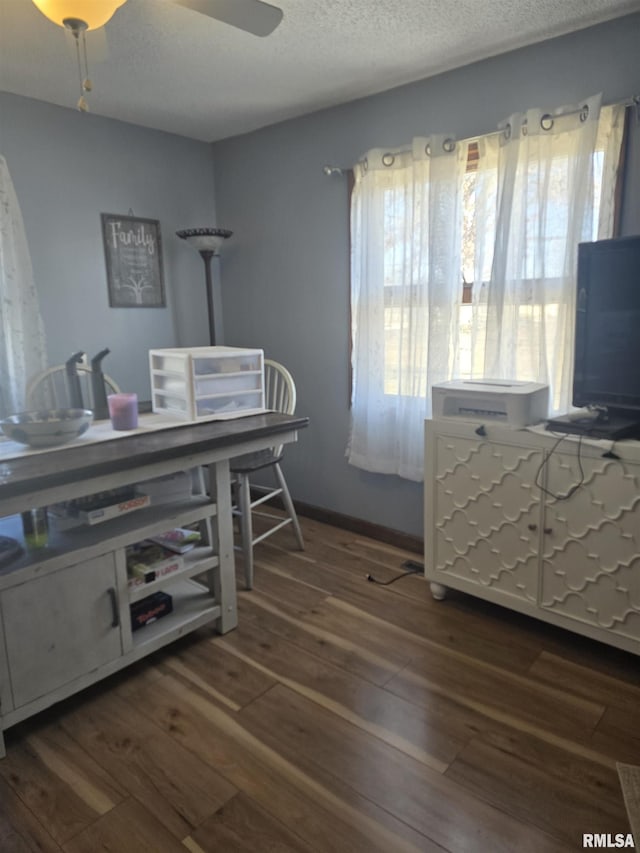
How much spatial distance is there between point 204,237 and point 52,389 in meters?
1.10

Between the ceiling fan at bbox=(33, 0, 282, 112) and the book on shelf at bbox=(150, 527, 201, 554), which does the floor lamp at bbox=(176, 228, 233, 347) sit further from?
the book on shelf at bbox=(150, 527, 201, 554)

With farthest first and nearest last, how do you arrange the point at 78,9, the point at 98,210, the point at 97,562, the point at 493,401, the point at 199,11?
the point at 98,210
the point at 493,401
the point at 97,562
the point at 199,11
the point at 78,9

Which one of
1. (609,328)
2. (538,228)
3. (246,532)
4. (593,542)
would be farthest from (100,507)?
(538,228)

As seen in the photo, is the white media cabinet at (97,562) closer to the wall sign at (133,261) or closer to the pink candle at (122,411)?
the pink candle at (122,411)

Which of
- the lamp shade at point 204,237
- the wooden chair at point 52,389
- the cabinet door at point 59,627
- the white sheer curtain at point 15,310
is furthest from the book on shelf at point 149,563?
the lamp shade at point 204,237

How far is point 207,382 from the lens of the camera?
205 centimetres

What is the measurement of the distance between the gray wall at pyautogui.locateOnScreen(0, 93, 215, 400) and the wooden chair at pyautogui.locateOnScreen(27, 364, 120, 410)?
188 mm

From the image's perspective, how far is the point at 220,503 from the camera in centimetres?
197

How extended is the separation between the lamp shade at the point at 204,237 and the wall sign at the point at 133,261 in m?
0.19

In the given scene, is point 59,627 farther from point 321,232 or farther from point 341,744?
point 321,232

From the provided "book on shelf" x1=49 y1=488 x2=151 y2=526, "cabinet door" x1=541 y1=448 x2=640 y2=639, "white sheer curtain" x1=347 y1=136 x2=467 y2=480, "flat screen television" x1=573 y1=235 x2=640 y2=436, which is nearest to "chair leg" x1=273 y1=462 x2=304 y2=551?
"white sheer curtain" x1=347 y1=136 x2=467 y2=480

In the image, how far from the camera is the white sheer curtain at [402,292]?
237 centimetres

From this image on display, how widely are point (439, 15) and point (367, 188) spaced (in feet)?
2.52

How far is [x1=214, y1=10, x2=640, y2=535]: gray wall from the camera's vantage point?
7.52 ft
